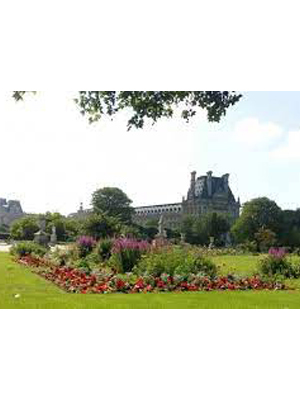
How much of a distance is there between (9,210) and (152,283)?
28.1 meters

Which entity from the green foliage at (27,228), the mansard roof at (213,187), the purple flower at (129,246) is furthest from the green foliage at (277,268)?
the mansard roof at (213,187)

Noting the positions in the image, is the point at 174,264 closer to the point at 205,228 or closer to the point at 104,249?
the point at 104,249

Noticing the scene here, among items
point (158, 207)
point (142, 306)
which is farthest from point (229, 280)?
point (158, 207)

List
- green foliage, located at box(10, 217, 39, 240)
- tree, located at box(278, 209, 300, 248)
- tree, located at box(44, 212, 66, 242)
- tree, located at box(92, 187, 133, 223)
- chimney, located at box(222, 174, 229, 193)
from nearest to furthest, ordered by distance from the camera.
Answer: tree, located at box(44, 212, 66, 242), green foliage, located at box(10, 217, 39, 240), tree, located at box(278, 209, 300, 248), tree, located at box(92, 187, 133, 223), chimney, located at box(222, 174, 229, 193)

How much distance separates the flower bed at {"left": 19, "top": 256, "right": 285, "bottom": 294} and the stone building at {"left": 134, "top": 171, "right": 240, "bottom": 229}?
3424 cm

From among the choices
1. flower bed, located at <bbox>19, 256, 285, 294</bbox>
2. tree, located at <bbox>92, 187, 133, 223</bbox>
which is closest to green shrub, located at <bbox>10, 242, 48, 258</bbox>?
flower bed, located at <bbox>19, 256, 285, 294</bbox>

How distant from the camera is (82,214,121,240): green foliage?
62.4 feet

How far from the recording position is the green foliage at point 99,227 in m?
19.0

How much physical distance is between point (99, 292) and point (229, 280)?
279 centimetres

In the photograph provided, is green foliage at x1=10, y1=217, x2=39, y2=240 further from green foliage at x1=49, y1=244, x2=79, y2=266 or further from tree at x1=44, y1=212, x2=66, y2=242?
green foliage at x1=49, y1=244, x2=79, y2=266

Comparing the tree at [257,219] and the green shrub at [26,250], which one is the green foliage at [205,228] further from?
the green shrub at [26,250]

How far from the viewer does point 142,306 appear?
682 cm

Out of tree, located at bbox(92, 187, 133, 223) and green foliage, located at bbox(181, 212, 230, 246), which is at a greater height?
tree, located at bbox(92, 187, 133, 223)
